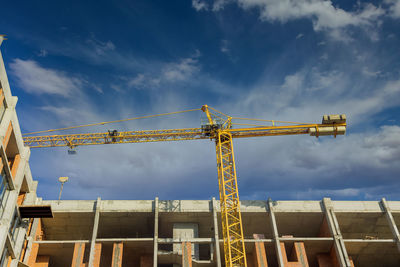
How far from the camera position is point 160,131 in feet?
179

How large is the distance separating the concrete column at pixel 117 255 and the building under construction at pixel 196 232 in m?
0.12

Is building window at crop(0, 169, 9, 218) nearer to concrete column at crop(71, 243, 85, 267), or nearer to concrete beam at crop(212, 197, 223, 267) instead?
concrete column at crop(71, 243, 85, 267)

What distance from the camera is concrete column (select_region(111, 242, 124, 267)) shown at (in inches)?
1640

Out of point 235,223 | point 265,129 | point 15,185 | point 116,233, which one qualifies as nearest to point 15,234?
point 15,185

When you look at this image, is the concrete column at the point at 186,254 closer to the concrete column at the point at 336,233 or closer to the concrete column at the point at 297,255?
the concrete column at the point at 297,255

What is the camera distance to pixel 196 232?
47031 mm


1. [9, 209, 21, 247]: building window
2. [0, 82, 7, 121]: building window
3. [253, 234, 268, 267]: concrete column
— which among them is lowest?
[253, 234, 268, 267]: concrete column

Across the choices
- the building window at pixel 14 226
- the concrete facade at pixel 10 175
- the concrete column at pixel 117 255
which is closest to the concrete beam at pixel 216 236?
the concrete column at pixel 117 255

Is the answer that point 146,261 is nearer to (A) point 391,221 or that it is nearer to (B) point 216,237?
(B) point 216,237

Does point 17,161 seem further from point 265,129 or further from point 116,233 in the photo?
point 265,129

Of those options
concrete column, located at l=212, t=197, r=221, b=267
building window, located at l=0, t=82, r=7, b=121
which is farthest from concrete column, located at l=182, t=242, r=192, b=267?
building window, located at l=0, t=82, r=7, b=121

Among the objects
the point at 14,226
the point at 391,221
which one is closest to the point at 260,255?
the point at 391,221

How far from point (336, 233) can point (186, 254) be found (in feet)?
64.1

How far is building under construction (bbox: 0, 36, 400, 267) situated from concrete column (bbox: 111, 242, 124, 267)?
12 cm
